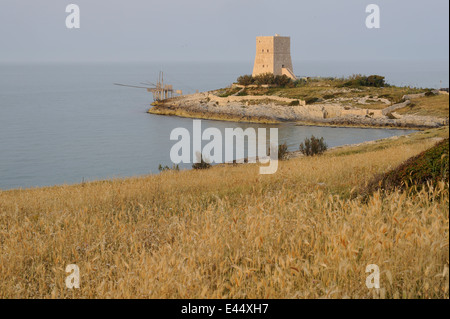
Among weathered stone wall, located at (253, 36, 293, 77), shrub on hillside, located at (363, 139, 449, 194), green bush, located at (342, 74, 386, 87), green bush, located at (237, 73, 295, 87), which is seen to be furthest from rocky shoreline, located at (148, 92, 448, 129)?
shrub on hillside, located at (363, 139, 449, 194)

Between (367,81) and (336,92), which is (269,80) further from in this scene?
(367,81)

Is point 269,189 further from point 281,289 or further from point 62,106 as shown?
point 62,106

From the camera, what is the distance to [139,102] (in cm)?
9356

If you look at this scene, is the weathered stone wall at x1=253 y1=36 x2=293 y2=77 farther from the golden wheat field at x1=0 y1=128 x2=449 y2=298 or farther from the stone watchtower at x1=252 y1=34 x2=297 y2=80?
the golden wheat field at x1=0 y1=128 x2=449 y2=298

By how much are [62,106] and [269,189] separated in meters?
79.2

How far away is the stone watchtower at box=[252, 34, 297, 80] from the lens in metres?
77.6

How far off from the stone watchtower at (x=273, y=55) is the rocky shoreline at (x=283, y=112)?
10860 millimetres

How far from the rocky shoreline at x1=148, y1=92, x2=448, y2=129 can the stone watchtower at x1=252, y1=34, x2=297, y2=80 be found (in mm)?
10860

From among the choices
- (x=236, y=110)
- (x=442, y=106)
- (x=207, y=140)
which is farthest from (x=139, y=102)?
(x=442, y=106)

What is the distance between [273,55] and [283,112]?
20946 millimetres
